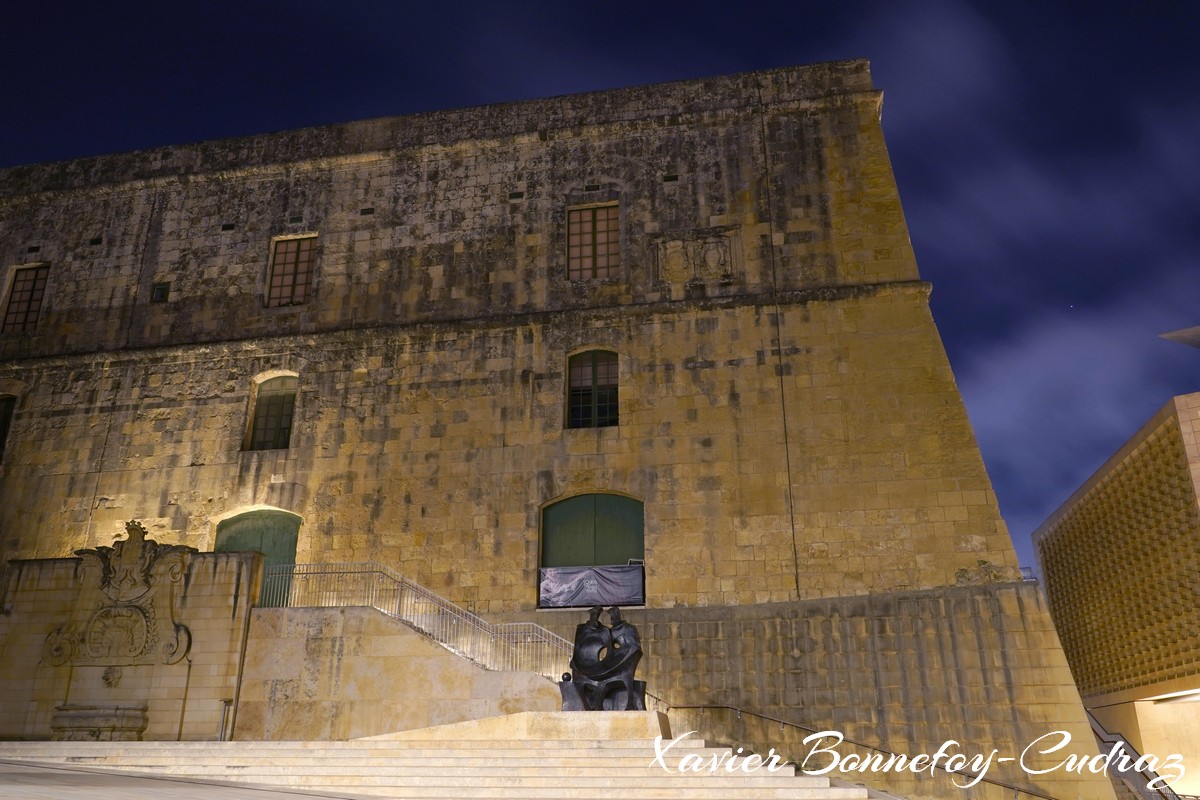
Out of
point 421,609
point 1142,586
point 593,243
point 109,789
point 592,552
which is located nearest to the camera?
point 109,789

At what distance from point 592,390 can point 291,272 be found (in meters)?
6.71

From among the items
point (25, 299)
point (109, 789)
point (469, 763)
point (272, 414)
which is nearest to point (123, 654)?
point (272, 414)

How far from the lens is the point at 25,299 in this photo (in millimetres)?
21062

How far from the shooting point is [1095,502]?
2014cm

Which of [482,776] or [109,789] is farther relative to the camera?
[482,776]

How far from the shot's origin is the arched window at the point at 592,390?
17.5 meters

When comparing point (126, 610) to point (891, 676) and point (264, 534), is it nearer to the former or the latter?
point (264, 534)

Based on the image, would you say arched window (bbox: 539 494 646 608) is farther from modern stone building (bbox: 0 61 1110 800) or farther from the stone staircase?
the stone staircase

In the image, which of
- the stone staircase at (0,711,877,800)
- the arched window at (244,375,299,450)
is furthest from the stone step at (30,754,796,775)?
the arched window at (244,375,299,450)

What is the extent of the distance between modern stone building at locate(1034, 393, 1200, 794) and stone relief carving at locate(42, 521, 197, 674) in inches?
596

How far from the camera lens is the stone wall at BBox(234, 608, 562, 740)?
44.3 ft

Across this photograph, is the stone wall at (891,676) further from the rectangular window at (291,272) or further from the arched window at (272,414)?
the rectangular window at (291,272)

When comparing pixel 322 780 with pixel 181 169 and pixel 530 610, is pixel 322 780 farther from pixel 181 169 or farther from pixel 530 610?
pixel 181 169

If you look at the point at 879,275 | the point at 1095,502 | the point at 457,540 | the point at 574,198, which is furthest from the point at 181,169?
the point at 1095,502
